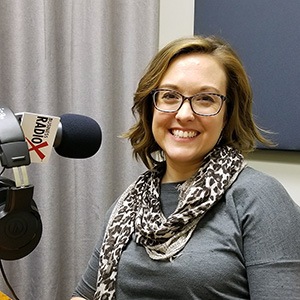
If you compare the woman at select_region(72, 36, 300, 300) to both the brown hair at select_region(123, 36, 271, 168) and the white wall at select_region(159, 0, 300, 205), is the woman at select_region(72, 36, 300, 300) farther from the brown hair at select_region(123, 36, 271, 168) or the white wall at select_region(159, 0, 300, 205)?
the white wall at select_region(159, 0, 300, 205)

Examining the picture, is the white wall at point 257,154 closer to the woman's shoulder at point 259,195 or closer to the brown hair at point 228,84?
the brown hair at point 228,84

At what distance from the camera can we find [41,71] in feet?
5.87

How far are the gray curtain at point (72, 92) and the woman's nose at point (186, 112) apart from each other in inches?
30.4

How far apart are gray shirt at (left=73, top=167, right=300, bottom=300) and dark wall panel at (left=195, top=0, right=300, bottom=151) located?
0.58 metres

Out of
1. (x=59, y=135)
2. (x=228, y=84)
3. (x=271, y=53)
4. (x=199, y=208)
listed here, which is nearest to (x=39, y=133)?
(x=59, y=135)

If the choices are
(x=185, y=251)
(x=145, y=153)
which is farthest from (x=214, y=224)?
(x=145, y=153)

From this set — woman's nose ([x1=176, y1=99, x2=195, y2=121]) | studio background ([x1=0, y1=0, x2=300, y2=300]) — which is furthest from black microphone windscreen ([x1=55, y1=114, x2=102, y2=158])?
studio background ([x1=0, y1=0, x2=300, y2=300])

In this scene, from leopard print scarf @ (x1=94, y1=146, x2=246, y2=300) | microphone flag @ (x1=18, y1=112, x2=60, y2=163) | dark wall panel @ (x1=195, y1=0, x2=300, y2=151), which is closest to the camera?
microphone flag @ (x1=18, y1=112, x2=60, y2=163)

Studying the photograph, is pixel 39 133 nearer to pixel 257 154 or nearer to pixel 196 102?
pixel 196 102

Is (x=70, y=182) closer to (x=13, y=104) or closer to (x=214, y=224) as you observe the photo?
(x=13, y=104)

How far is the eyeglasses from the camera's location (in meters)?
1.16

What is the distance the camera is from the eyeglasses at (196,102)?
1162 millimetres

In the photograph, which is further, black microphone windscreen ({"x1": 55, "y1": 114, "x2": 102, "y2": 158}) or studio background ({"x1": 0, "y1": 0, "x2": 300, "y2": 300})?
studio background ({"x1": 0, "y1": 0, "x2": 300, "y2": 300})

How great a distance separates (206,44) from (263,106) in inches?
22.9
